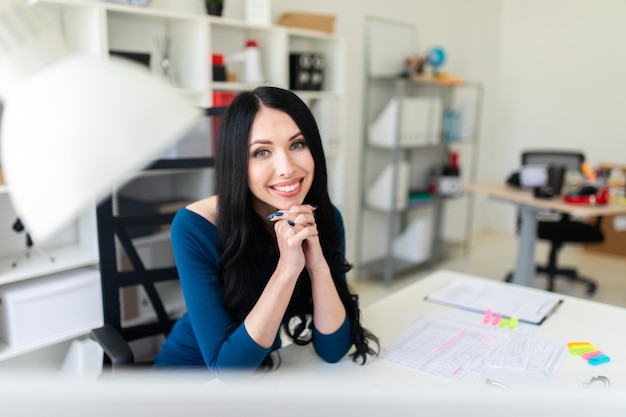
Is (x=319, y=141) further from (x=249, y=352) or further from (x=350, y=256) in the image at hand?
(x=350, y=256)

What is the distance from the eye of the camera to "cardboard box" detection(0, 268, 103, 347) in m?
1.98

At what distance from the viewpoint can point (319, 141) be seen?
1189mm

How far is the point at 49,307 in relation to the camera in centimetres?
205

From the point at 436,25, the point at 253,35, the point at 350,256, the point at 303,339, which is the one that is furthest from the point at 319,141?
the point at 436,25

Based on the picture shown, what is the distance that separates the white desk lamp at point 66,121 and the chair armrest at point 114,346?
954mm

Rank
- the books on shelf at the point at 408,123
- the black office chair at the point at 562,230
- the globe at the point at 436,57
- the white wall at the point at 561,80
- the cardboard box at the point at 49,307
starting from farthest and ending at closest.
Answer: the white wall at the point at 561,80 → the globe at the point at 436,57 → the books on shelf at the point at 408,123 → the black office chair at the point at 562,230 → the cardboard box at the point at 49,307

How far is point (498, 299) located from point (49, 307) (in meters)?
1.66

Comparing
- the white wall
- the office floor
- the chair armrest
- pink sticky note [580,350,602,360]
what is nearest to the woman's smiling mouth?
the chair armrest

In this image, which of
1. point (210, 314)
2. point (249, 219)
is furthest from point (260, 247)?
point (210, 314)

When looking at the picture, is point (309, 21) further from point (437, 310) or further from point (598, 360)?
point (598, 360)

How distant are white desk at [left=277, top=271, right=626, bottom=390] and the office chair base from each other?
7.22 feet

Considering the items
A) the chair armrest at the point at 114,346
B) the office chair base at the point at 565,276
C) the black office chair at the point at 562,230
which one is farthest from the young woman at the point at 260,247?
the office chair base at the point at 565,276

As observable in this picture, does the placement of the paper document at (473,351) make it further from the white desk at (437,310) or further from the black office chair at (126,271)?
the black office chair at (126,271)

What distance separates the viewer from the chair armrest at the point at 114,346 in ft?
4.00
